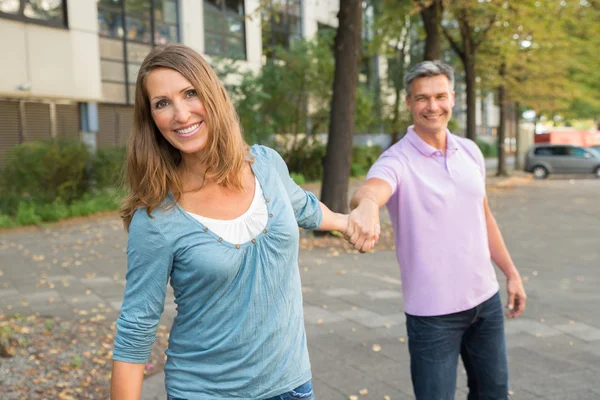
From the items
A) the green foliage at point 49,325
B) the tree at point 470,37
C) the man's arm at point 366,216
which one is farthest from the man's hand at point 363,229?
the tree at point 470,37

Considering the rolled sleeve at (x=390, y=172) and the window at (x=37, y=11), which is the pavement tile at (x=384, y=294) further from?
the window at (x=37, y=11)

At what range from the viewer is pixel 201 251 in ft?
5.93

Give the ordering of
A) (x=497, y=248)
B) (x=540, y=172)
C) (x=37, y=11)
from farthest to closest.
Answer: (x=540, y=172)
(x=37, y=11)
(x=497, y=248)

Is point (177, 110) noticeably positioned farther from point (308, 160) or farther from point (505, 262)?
point (308, 160)

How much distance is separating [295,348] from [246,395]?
0.21 meters

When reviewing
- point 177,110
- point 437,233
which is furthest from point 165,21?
point 177,110

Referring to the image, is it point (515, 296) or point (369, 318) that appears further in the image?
point (369, 318)

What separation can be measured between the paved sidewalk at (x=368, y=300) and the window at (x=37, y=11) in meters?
8.20

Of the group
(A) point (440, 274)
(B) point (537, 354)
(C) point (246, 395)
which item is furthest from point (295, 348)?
(B) point (537, 354)

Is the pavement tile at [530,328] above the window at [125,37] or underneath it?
underneath

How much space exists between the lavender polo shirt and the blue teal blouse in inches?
39.8

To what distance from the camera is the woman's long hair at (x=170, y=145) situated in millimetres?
1857

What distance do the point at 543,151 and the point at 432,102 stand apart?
97.5 ft

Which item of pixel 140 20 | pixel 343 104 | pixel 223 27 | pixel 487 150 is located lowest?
pixel 487 150
